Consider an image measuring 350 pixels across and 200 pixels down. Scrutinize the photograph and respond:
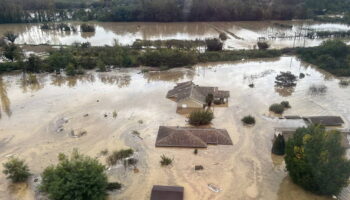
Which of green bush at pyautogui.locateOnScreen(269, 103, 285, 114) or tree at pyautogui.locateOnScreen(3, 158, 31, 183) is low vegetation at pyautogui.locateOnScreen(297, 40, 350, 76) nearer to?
green bush at pyautogui.locateOnScreen(269, 103, 285, 114)

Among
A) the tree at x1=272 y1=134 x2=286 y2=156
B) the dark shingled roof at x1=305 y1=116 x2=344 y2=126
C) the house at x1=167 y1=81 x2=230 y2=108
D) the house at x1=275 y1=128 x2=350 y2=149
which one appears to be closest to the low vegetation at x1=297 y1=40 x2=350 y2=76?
the dark shingled roof at x1=305 y1=116 x2=344 y2=126

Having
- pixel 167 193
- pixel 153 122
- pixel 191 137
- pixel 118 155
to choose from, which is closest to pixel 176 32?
pixel 153 122

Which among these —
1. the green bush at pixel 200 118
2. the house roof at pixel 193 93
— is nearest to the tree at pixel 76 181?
the green bush at pixel 200 118

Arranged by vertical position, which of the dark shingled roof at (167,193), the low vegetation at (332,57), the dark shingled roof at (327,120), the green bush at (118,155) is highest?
the low vegetation at (332,57)

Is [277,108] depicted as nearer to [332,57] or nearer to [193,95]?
[193,95]

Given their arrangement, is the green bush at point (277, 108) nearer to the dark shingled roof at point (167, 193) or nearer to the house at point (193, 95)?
the house at point (193, 95)

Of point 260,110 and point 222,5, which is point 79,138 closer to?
point 260,110
